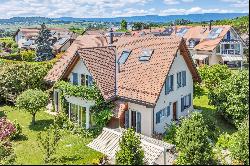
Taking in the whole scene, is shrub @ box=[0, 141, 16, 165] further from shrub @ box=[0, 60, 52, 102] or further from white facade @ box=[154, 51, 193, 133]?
shrub @ box=[0, 60, 52, 102]

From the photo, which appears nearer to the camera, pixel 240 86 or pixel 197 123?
pixel 197 123

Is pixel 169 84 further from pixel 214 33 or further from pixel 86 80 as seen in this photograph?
pixel 214 33

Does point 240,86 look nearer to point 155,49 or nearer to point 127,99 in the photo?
point 155,49

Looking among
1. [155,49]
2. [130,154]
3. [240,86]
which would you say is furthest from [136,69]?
[130,154]

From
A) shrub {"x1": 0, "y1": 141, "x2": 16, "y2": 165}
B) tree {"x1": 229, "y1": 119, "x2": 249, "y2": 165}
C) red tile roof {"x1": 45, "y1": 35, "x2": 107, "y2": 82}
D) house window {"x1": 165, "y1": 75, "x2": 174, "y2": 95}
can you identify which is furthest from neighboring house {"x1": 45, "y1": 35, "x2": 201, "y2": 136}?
tree {"x1": 229, "y1": 119, "x2": 249, "y2": 165}

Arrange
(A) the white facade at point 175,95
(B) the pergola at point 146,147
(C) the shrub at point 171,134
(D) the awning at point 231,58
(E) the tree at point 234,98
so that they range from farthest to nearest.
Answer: (D) the awning at point 231,58 → (E) the tree at point 234,98 → (A) the white facade at point 175,95 → (C) the shrub at point 171,134 → (B) the pergola at point 146,147

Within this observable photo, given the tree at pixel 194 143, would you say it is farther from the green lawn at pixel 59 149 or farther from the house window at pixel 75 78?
the house window at pixel 75 78

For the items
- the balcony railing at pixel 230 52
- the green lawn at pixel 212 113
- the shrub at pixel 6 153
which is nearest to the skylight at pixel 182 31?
the balcony railing at pixel 230 52
